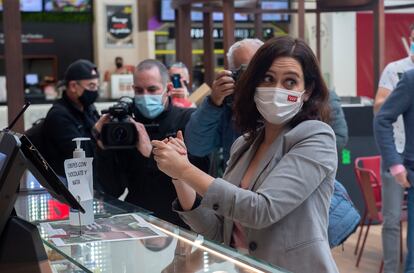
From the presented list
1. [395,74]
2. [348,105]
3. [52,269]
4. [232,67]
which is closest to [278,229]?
[52,269]

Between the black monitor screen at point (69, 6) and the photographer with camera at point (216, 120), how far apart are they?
1007 centimetres

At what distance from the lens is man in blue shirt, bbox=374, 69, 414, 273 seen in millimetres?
4013

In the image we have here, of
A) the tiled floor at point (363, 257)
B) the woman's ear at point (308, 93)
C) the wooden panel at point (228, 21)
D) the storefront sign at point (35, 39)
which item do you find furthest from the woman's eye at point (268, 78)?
the storefront sign at point (35, 39)

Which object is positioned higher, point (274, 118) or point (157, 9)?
point (157, 9)

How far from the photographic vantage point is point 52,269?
60.9 inches

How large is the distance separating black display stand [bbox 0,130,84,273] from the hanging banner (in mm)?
11296

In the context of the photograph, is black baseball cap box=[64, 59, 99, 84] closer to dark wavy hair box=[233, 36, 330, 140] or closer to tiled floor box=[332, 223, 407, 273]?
dark wavy hair box=[233, 36, 330, 140]

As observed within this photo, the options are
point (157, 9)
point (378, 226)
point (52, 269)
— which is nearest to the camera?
point (52, 269)

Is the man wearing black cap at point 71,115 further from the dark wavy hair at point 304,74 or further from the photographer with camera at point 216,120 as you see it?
the dark wavy hair at point 304,74

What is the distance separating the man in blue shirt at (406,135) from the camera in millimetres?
4013

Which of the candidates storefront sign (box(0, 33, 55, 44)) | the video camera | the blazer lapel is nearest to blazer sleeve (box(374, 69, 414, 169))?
the video camera

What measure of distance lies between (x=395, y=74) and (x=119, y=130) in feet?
8.27

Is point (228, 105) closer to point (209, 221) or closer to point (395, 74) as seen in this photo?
point (209, 221)

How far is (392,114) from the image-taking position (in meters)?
4.08
